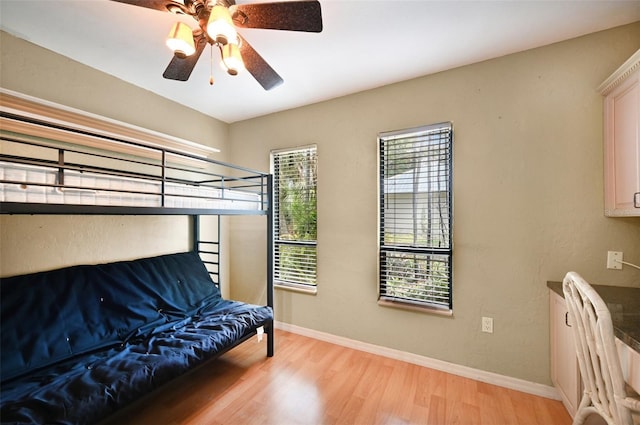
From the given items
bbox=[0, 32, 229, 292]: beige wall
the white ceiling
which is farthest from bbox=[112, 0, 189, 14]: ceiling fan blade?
bbox=[0, 32, 229, 292]: beige wall

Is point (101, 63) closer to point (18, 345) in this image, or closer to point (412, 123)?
point (18, 345)

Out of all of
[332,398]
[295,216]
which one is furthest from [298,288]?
[332,398]

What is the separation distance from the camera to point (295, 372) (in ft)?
6.98

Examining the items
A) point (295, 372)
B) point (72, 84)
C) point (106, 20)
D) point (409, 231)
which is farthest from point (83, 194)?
point (409, 231)

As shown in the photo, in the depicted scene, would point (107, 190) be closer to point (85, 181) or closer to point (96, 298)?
point (85, 181)

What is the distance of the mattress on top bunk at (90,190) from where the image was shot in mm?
1140

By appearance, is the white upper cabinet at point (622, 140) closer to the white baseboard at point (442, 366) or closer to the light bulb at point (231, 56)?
the white baseboard at point (442, 366)

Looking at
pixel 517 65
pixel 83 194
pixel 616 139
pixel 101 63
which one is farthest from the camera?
pixel 101 63

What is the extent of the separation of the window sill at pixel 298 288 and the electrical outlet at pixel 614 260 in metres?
2.27

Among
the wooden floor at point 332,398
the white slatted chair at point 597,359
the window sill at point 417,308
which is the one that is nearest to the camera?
the white slatted chair at point 597,359

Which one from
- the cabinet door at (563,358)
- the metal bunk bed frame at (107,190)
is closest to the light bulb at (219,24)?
the metal bunk bed frame at (107,190)

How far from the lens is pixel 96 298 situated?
1.85m

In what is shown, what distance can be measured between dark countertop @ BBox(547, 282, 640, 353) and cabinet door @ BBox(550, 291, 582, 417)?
137 millimetres

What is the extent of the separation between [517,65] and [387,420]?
2.68 m
